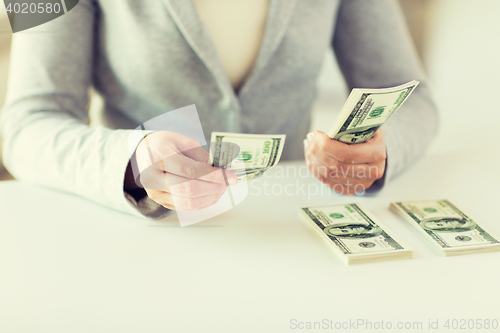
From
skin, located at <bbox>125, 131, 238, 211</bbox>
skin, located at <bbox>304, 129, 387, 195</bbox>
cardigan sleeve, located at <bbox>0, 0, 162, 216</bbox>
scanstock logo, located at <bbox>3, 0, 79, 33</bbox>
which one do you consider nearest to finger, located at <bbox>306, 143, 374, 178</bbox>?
skin, located at <bbox>304, 129, 387, 195</bbox>

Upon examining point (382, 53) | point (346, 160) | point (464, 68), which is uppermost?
point (382, 53)

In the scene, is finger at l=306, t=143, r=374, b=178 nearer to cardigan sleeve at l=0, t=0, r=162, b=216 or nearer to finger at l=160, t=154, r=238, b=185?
finger at l=160, t=154, r=238, b=185

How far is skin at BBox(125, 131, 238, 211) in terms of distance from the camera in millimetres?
642

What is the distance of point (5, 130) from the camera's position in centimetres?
87

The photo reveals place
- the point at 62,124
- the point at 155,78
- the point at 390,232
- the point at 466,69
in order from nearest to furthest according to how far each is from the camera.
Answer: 1. the point at 390,232
2. the point at 62,124
3. the point at 155,78
4. the point at 466,69

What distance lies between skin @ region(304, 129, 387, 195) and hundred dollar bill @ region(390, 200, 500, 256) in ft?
0.27

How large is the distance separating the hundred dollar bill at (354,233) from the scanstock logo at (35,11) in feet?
2.28

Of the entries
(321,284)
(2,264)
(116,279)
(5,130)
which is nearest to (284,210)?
(321,284)

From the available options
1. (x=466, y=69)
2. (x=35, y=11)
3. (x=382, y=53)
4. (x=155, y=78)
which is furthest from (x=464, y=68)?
(x=35, y=11)

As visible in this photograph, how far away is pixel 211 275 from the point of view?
588mm

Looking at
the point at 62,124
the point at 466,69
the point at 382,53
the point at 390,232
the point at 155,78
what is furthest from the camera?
the point at 466,69

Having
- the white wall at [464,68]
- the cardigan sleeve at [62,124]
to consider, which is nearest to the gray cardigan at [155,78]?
the cardigan sleeve at [62,124]

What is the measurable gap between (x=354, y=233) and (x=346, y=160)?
15 cm

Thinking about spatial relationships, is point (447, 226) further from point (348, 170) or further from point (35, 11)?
point (35, 11)
